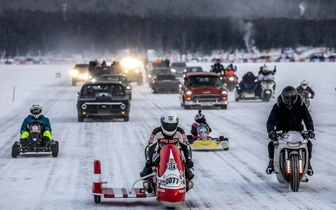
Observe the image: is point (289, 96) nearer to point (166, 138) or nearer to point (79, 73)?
point (166, 138)

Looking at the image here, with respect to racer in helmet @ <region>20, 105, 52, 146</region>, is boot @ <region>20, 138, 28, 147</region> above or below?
below

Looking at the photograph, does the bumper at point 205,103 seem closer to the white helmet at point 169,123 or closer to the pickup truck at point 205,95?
the pickup truck at point 205,95

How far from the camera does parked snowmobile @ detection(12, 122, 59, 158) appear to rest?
16.6 m

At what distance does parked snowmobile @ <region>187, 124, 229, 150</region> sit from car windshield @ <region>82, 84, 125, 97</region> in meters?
9.59

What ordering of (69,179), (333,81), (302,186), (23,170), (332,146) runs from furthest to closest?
1. (333,81)
2. (332,146)
3. (23,170)
4. (69,179)
5. (302,186)

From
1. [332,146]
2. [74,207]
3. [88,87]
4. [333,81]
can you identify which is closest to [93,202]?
[74,207]

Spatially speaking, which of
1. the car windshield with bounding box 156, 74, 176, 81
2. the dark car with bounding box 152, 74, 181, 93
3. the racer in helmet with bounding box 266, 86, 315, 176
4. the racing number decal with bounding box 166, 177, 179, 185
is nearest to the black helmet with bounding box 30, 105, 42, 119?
the racer in helmet with bounding box 266, 86, 315, 176

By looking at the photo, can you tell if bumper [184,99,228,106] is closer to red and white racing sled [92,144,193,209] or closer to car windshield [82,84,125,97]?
car windshield [82,84,125,97]

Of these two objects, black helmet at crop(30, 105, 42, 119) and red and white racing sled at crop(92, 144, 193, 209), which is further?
black helmet at crop(30, 105, 42, 119)

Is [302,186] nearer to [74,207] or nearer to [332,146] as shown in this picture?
[74,207]

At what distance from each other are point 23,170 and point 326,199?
6.02 metres

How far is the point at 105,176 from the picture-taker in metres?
14.3

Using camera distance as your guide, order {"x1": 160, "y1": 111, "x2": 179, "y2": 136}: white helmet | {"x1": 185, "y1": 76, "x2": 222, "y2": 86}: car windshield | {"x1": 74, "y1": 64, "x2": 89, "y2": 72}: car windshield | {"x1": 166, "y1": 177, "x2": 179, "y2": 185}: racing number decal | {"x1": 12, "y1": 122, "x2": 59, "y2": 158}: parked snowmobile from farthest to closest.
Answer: {"x1": 74, "y1": 64, "x2": 89, "y2": 72}: car windshield, {"x1": 185, "y1": 76, "x2": 222, "y2": 86}: car windshield, {"x1": 12, "y1": 122, "x2": 59, "y2": 158}: parked snowmobile, {"x1": 160, "y1": 111, "x2": 179, "y2": 136}: white helmet, {"x1": 166, "y1": 177, "x2": 179, "y2": 185}: racing number decal

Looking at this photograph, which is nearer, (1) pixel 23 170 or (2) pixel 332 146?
(1) pixel 23 170
